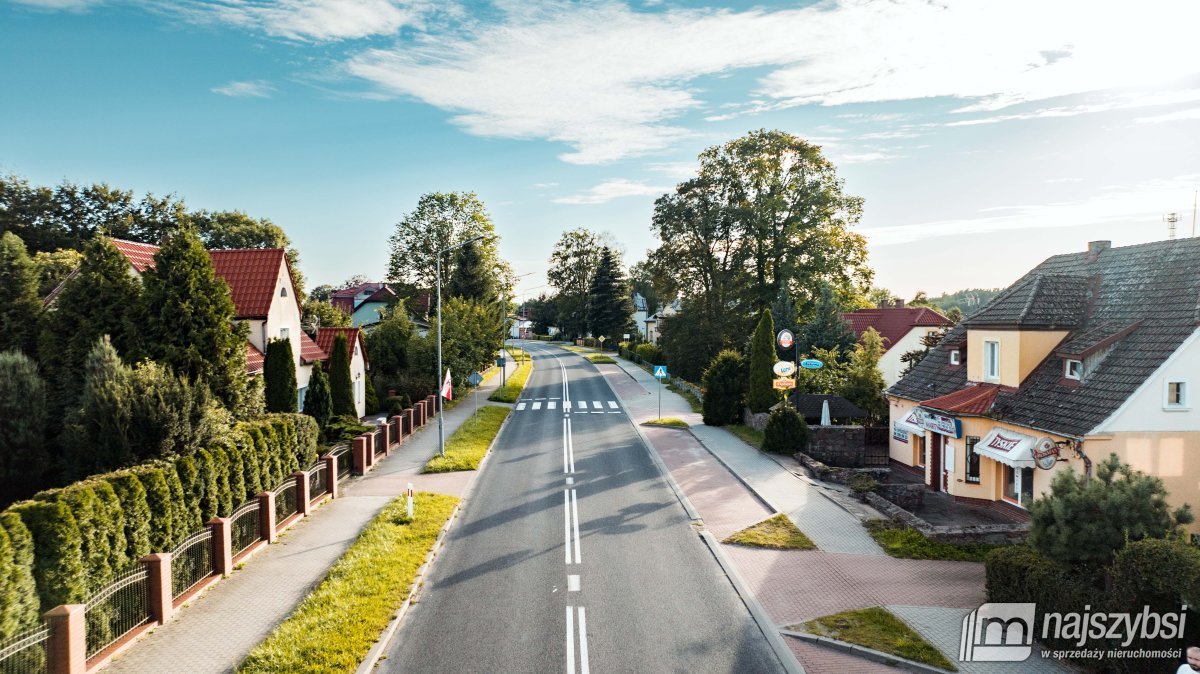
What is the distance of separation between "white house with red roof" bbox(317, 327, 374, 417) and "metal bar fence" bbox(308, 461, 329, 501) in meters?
14.1

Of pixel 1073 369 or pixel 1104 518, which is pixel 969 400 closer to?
pixel 1073 369

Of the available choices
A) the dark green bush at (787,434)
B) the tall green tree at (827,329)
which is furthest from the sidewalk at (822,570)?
the tall green tree at (827,329)

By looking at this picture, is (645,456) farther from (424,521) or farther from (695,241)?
(695,241)

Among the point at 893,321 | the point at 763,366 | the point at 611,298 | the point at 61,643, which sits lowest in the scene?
the point at 61,643

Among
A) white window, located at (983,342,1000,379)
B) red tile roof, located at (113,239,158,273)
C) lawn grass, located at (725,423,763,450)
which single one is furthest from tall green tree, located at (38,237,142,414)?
white window, located at (983,342,1000,379)

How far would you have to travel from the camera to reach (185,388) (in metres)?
16.2

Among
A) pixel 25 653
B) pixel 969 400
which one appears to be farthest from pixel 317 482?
pixel 969 400

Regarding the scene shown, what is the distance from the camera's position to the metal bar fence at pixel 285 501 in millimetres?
16734

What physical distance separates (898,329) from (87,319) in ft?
145

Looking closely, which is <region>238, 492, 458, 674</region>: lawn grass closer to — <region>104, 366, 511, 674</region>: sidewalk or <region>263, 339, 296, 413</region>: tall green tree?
<region>104, 366, 511, 674</region>: sidewalk

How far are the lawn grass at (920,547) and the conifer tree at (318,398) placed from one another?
812 inches

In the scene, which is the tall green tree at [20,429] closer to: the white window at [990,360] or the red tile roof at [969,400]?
the red tile roof at [969,400]

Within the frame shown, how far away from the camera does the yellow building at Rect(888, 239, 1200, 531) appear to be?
49.7ft

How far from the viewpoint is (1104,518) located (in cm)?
1051
